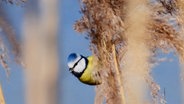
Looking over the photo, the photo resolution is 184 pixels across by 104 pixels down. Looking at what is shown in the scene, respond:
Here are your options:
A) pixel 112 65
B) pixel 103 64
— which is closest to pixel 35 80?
pixel 103 64

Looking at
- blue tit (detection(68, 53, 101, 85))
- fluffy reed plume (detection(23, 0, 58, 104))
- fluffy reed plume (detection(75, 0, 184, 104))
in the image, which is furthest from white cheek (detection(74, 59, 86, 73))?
fluffy reed plume (detection(23, 0, 58, 104))

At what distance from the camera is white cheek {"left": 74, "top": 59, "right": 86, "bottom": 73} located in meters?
3.58

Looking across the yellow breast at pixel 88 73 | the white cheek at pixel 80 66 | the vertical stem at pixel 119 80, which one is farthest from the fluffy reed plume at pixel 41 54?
the vertical stem at pixel 119 80

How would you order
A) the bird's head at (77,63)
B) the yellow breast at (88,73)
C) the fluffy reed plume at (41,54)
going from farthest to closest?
the yellow breast at (88,73) < the bird's head at (77,63) < the fluffy reed plume at (41,54)

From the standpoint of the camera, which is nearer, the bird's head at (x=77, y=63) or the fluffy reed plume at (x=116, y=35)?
the bird's head at (x=77, y=63)

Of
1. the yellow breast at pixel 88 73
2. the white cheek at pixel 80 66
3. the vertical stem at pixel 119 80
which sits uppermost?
the white cheek at pixel 80 66

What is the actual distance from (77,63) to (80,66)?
9 centimetres

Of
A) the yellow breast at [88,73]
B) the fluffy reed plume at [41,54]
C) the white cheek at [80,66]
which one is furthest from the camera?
the yellow breast at [88,73]

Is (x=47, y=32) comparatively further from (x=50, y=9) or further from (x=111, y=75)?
(x=111, y=75)

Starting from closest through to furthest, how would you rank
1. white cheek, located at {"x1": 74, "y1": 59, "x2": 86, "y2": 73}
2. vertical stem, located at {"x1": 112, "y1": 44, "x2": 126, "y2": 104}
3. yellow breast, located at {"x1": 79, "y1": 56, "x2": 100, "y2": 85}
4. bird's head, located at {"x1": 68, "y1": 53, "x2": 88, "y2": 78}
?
bird's head, located at {"x1": 68, "y1": 53, "x2": 88, "y2": 78} → white cheek, located at {"x1": 74, "y1": 59, "x2": 86, "y2": 73} → yellow breast, located at {"x1": 79, "y1": 56, "x2": 100, "y2": 85} → vertical stem, located at {"x1": 112, "y1": 44, "x2": 126, "y2": 104}

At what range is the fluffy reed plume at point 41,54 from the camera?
2.63ft

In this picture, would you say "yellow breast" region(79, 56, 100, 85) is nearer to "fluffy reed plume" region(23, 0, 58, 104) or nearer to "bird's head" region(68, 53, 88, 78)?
"bird's head" region(68, 53, 88, 78)

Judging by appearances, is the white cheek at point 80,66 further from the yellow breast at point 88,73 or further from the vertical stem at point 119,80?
the vertical stem at point 119,80

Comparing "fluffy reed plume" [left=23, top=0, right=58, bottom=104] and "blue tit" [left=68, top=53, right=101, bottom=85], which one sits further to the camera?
"blue tit" [left=68, top=53, right=101, bottom=85]
